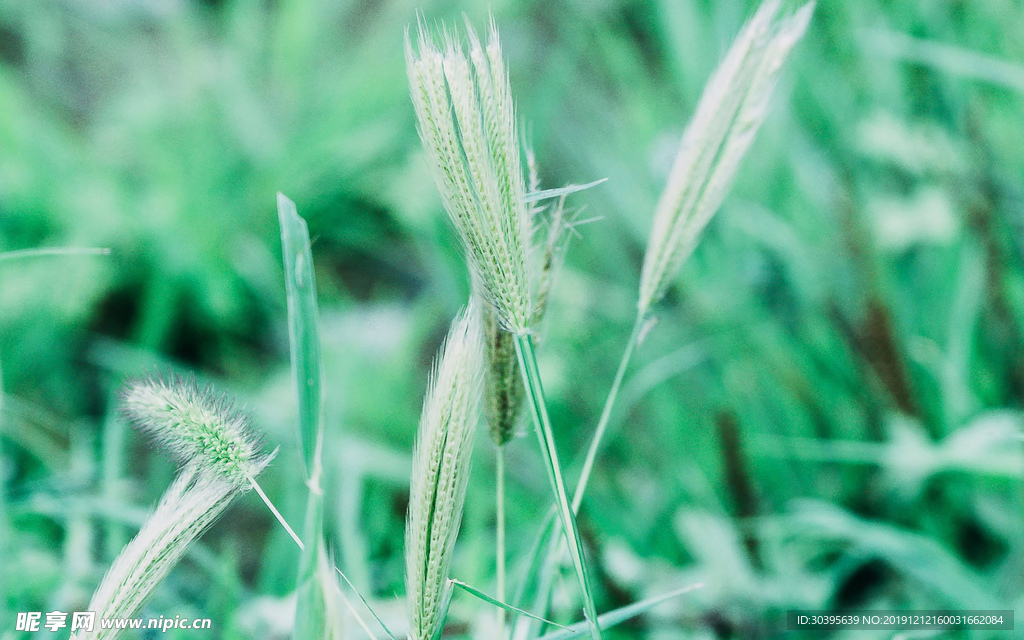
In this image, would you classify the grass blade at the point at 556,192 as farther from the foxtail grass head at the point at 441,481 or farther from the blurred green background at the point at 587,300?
the blurred green background at the point at 587,300

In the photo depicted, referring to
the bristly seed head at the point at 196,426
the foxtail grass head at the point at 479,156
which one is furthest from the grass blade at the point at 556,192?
the bristly seed head at the point at 196,426

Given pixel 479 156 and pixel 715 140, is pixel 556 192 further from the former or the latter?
pixel 715 140

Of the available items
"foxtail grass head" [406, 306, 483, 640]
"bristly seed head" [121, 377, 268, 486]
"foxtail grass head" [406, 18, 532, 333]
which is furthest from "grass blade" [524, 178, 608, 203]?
"bristly seed head" [121, 377, 268, 486]

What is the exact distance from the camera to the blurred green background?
102 cm

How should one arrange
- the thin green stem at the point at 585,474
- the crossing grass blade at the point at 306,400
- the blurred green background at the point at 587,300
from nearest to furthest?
1. the crossing grass blade at the point at 306,400
2. the thin green stem at the point at 585,474
3. the blurred green background at the point at 587,300

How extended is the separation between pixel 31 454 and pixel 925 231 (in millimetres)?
1818

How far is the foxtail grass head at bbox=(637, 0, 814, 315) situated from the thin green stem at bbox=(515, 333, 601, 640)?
15cm

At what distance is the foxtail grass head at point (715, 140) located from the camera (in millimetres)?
570

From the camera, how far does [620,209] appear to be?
1.65 metres

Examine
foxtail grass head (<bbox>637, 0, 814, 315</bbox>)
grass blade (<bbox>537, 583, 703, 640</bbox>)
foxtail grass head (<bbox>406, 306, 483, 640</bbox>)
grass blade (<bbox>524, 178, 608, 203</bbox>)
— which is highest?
foxtail grass head (<bbox>637, 0, 814, 315</bbox>)

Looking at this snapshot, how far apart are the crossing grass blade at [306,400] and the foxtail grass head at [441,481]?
7cm

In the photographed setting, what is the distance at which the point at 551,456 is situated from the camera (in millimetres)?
482

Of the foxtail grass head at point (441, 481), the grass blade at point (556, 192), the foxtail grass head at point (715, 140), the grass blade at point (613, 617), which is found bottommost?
the grass blade at point (613, 617)

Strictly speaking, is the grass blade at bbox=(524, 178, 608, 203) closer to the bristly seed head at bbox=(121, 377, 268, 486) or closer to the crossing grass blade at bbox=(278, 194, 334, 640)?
the crossing grass blade at bbox=(278, 194, 334, 640)
